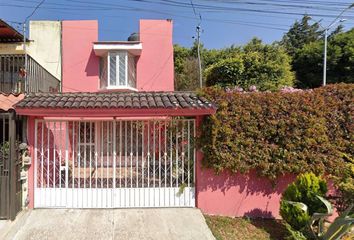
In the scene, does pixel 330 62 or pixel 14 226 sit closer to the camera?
pixel 14 226

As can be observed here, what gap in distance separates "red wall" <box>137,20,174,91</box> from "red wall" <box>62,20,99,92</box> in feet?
7.64

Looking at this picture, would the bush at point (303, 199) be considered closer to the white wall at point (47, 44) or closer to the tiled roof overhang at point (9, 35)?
the tiled roof overhang at point (9, 35)

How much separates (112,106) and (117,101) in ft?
1.26

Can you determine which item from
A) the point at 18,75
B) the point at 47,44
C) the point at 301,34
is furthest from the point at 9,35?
the point at 301,34

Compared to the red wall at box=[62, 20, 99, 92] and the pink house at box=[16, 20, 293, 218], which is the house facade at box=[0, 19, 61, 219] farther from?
the red wall at box=[62, 20, 99, 92]

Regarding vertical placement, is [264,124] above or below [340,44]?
below

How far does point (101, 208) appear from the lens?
22.9 feet

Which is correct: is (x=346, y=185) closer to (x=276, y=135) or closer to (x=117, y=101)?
(x=276, y=135)

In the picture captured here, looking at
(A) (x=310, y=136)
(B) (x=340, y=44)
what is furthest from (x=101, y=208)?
(B) (x=340, y=44)

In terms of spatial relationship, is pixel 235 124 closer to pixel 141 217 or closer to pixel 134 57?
pixel 141 217

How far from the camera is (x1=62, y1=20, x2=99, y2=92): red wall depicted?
47.3 feet

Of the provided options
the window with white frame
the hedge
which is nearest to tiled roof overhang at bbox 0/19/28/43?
the window with white frame

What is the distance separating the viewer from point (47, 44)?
14375mm

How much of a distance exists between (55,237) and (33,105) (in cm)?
286
